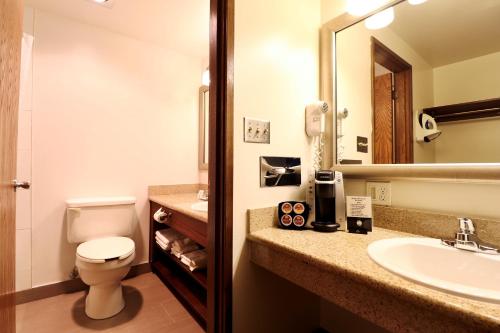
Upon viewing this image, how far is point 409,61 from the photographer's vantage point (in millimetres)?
1058

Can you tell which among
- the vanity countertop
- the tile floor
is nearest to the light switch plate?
the vanity countertop

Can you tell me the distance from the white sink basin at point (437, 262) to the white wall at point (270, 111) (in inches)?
19.3

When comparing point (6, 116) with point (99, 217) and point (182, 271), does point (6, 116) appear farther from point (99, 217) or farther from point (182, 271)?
point (182, 271)

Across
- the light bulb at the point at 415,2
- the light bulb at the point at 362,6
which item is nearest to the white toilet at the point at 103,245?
the light bulb at the point at 362,6

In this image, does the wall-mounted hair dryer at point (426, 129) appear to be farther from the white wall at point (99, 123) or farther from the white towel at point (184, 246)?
the white wall at point (99, 123)

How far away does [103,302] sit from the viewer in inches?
60.8

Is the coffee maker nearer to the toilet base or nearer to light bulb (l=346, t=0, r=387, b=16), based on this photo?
light bulb (l=346, t=0, r=387, b=16)

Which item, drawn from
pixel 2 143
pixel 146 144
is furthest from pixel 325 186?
pixel 146 144

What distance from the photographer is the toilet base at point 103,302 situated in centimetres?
154

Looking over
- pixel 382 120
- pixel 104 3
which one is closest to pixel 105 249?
pixel 104 3

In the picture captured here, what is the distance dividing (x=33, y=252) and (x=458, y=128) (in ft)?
8.93

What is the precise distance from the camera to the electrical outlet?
1068 millimetres

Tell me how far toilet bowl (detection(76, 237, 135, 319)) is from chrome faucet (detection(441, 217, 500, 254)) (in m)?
1.76

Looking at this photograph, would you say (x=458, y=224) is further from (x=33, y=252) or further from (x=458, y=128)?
(x=33, y=252)
